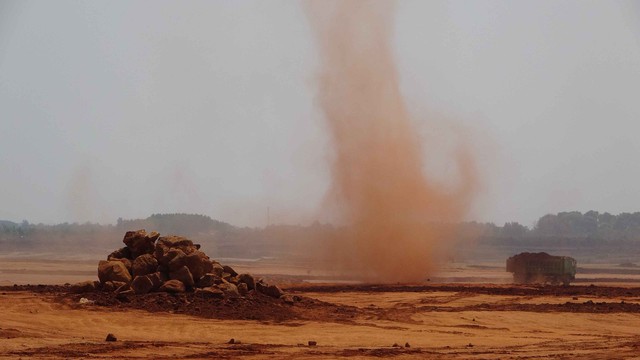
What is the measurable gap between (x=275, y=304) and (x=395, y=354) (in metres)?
11.2

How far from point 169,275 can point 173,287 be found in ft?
4.03

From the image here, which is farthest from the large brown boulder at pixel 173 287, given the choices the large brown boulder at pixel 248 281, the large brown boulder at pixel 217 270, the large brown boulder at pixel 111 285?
the large brown boulder at pixel 248 281

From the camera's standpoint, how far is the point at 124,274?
31453mm

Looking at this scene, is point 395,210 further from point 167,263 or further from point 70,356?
point 70,356

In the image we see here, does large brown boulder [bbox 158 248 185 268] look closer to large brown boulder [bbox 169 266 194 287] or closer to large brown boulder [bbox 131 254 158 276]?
large brown boulder [bbox 131 254 158 276]

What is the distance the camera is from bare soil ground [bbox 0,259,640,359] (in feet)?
64.2

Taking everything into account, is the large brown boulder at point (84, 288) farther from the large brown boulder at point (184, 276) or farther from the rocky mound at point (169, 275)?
the large brown boulder at point (184, 276)

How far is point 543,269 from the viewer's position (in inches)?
2264

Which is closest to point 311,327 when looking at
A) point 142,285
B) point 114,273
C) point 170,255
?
point 142,285

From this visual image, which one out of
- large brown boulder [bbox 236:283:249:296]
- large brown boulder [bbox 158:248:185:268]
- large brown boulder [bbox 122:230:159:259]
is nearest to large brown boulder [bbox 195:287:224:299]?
large brown boulder [bbox 236:283:249:296]

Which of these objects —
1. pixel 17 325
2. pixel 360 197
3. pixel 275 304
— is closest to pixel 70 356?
pixel 17 325

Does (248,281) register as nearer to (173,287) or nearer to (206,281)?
(206,281)

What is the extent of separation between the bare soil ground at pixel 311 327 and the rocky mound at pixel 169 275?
65cm

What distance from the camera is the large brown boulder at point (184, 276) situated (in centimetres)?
3072
